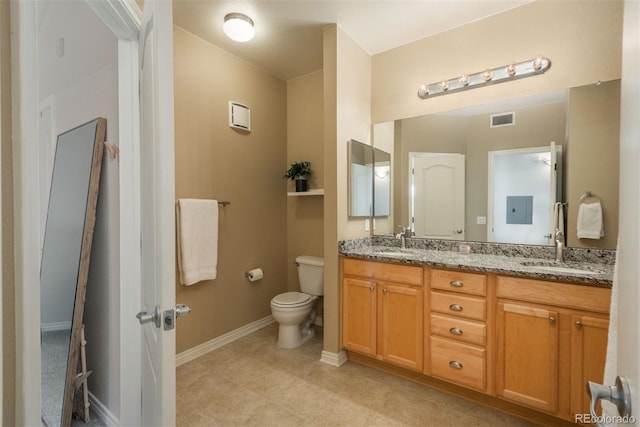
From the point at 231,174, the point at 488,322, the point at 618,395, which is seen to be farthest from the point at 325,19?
the point at 618,395

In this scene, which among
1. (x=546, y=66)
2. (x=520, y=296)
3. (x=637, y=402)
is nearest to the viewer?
(x=637, y=402)

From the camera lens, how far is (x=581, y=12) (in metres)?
1.94

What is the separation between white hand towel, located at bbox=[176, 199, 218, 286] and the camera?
90.7 inches

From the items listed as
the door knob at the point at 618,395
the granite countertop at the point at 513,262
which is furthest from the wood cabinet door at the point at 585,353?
the door knob at the point at 618,395

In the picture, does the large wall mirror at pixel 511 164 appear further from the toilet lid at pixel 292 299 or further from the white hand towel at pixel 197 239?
the white hand towel at pixel 197 239

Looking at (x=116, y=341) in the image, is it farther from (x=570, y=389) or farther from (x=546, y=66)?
(x=546, y=66)

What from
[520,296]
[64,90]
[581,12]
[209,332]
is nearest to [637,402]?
[520,296]

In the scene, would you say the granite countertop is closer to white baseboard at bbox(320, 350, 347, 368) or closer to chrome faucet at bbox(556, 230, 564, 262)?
chrome faucet at bbox(556, 230, 564, 262)

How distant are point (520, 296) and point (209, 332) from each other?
2.44m

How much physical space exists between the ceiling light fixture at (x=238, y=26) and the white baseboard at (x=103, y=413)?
2.59 meters

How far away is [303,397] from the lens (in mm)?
1963

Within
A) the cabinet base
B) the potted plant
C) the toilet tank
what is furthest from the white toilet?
the potted plant

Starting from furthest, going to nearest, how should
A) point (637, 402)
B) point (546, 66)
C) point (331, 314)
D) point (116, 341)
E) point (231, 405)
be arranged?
1. point (331, 314)
2. point (546, 66)
3. point (231, 405)
4. point (116, 341)
5. point (637, 402)

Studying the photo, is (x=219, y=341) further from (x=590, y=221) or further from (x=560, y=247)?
(x=590, y=221)
